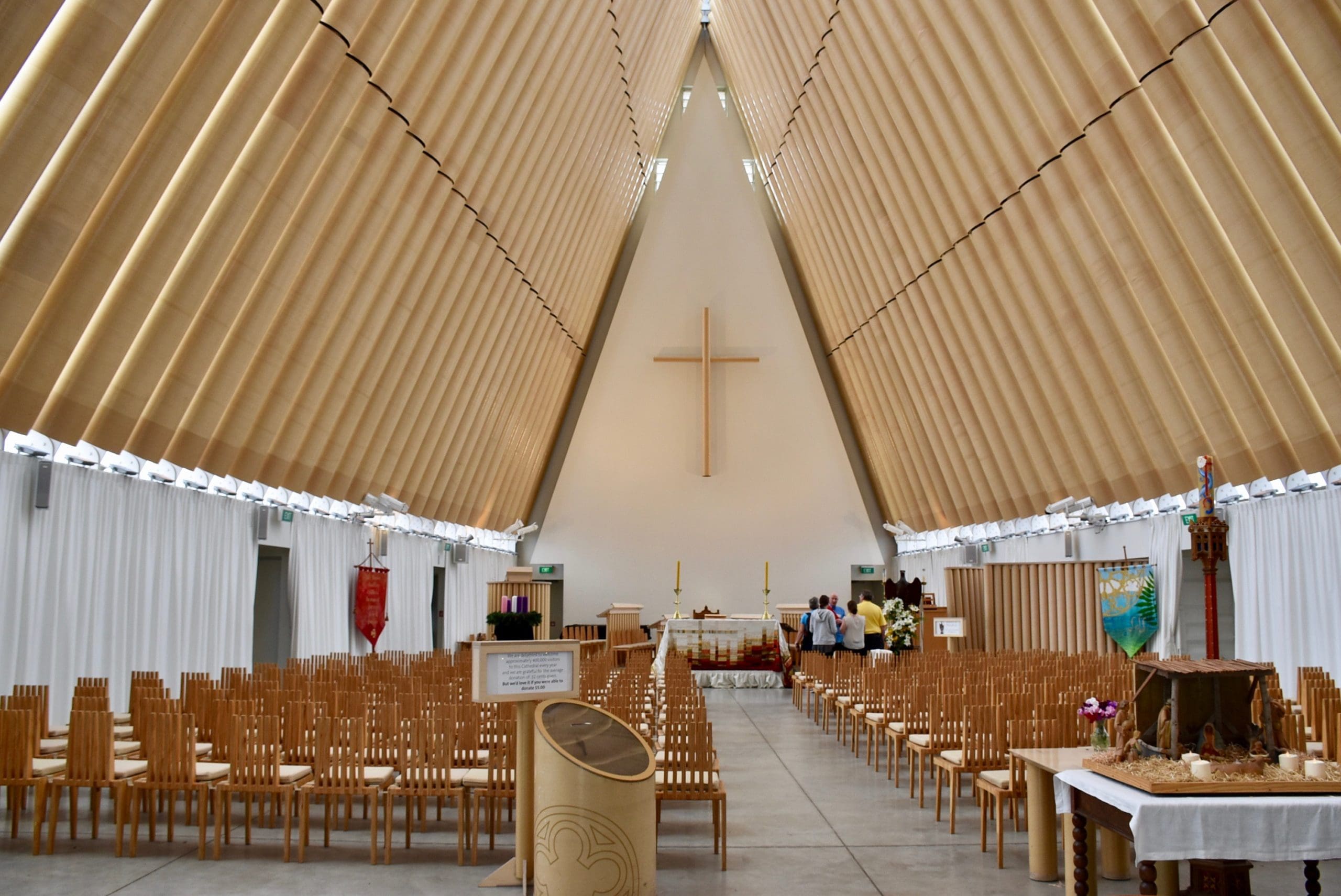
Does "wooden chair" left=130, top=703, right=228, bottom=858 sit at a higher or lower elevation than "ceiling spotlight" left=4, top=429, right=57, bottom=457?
lower

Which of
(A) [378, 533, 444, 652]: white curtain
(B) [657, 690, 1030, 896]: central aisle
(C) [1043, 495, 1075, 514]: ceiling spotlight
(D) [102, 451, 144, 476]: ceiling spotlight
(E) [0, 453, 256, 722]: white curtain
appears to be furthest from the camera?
(A) [378, 533, 444, 652]: white curtain

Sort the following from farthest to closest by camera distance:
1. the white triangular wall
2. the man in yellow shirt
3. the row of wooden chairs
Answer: the white triangular wall
the man in yellow shirt
the row of wooden chairs

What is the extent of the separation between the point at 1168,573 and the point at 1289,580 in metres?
2.05

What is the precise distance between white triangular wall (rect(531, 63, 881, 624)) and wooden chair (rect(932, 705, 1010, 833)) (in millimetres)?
14899

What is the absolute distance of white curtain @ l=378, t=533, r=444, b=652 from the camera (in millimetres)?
15273

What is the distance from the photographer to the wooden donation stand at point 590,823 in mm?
4332

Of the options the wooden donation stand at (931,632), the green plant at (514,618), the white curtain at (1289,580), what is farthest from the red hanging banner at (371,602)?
the white curtain at (1289,580)

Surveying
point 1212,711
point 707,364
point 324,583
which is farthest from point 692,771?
point 707,364

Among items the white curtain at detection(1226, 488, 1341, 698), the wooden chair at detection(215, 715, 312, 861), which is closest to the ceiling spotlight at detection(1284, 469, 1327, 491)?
the white curtain at detection(1226, 488, 1341, 698)

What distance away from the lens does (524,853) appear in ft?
16.3

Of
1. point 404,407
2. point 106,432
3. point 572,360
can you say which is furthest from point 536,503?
point 106,432

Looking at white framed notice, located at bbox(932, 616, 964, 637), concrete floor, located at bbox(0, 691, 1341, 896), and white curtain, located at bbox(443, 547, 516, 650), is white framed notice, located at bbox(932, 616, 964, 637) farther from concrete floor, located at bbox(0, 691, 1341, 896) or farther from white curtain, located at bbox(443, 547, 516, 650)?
white curtain, located at bbox(443, 547, 516, 650)

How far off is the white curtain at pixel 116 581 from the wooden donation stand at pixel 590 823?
17.1 ft

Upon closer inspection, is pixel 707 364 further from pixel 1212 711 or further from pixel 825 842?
pixel 1212 711
